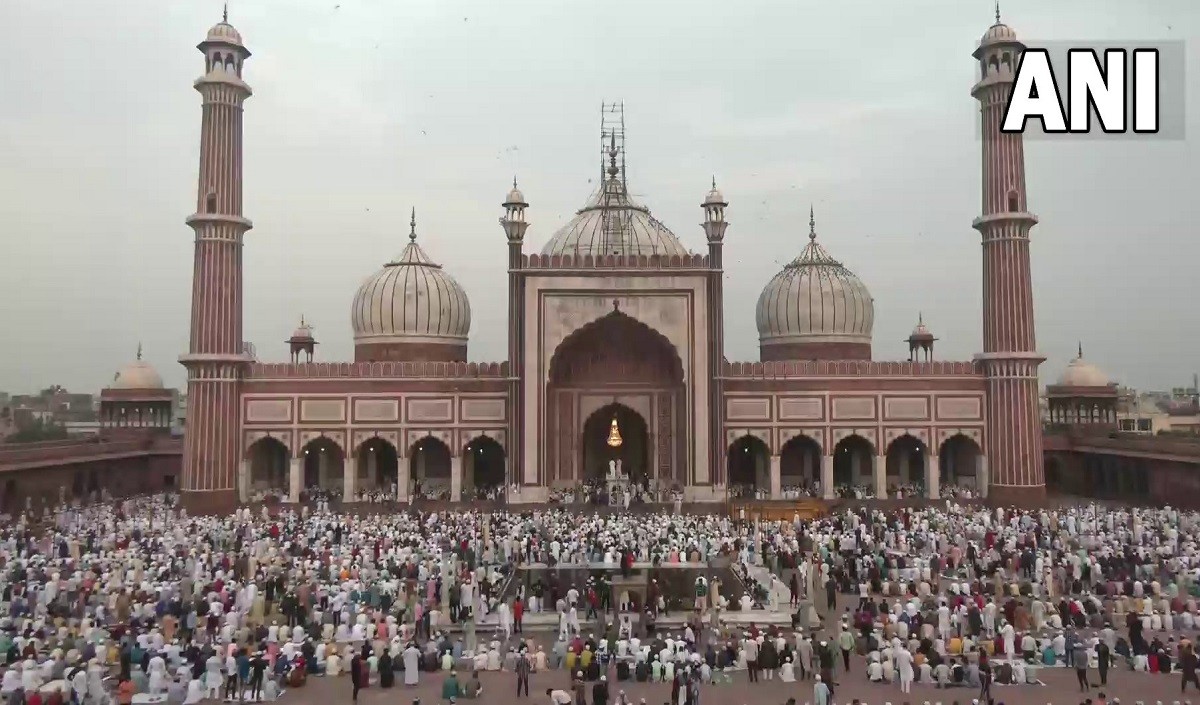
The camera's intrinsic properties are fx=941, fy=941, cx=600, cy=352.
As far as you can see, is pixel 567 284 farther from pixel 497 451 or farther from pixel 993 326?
pixel 993 326

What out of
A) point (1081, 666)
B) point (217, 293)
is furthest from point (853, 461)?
point (217, 293)

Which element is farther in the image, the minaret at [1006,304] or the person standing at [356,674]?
the minaret at [1006,304]

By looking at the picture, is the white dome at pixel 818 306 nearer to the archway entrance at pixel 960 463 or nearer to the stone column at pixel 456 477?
the archway entrance at pixel 960 463

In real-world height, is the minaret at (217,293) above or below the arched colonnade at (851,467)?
above

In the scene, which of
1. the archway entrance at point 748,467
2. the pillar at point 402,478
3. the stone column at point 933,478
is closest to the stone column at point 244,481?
the pillar at point 402,478

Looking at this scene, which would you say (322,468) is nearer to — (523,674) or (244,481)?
(244,481)

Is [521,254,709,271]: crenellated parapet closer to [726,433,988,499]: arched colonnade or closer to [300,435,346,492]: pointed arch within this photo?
[726,433,988,499]: arched colonnade

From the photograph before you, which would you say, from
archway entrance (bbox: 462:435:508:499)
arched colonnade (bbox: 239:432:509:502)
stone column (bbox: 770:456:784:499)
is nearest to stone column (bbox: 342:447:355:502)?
arched colonnade (bbox: 239:432:509:502)
